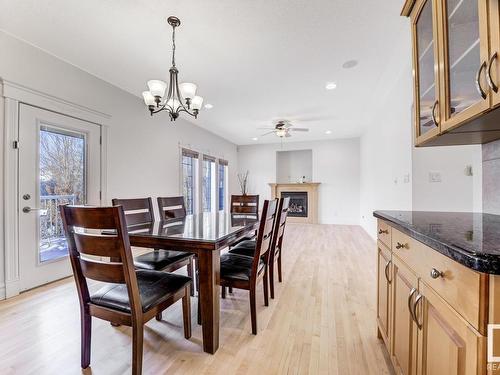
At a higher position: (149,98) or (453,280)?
(149,98)

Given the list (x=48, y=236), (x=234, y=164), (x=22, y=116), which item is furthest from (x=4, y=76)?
(x=234, y=164)

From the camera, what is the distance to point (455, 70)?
109cm

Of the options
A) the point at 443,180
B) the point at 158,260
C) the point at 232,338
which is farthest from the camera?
the point at 443,180

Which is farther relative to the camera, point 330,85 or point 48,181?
point 330,85

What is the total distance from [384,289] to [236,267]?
1.02 m

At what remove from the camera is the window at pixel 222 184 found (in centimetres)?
713

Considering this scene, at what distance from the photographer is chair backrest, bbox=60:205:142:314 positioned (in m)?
1.14

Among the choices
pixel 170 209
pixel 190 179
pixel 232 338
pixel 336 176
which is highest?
pixel 336 176

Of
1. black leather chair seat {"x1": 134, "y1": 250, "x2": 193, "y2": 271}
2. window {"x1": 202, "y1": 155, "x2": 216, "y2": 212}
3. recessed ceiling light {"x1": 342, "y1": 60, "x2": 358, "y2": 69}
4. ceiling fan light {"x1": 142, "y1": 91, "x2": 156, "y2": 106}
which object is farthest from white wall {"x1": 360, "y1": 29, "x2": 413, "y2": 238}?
window {"x1": 202, "y1": 155, "x2": 216, "y2": 212}

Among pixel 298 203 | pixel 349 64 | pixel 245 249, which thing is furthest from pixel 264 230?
pixel 298 203

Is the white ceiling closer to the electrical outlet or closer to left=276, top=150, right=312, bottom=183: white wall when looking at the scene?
the electrical outlet

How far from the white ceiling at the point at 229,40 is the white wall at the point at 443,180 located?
48.2 inches

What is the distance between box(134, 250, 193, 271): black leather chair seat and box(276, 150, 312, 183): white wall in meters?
6.11

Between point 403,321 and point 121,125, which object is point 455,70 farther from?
point 121,125
